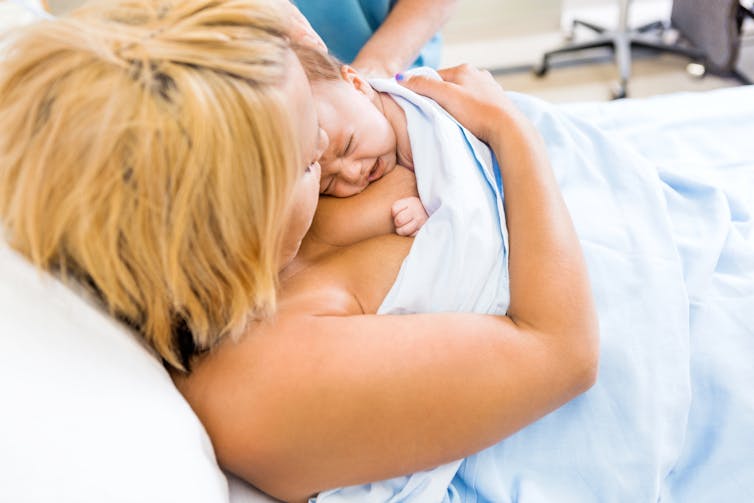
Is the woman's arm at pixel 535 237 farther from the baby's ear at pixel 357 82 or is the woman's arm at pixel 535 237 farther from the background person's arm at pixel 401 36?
the background person's arm at pixel 401 36

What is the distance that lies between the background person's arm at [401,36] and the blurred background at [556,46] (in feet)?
4.68

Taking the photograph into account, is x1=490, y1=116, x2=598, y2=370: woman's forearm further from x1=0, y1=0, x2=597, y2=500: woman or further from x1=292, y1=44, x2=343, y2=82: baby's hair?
x1=292, y1=44, x2=343, y2=82: baby's hair

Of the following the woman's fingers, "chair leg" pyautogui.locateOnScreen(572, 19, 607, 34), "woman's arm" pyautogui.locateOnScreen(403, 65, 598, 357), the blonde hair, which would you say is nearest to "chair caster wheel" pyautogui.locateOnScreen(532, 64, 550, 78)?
"chair leg" pyautogui.locateOnScreen(572, 19, 607, 34)

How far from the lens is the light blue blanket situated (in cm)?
79

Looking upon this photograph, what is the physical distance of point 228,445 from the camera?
73 centimetres

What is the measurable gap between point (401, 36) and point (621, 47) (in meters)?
1.67

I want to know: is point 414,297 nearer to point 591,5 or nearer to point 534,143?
point 534,143

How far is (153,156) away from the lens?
1.93ft

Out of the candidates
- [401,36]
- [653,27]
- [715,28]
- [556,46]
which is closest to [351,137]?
[401,36]

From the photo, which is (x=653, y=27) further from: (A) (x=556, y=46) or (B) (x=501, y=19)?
(B) (x=501, y=19)

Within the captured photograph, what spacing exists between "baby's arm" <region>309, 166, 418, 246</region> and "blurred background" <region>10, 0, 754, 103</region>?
1.94 meters

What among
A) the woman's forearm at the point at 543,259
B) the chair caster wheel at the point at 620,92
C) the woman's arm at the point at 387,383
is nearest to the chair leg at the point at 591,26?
the chair caster wheel at the point at 620,92

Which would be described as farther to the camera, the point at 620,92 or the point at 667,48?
the point at 667,48

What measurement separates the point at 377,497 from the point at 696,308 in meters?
0.46
